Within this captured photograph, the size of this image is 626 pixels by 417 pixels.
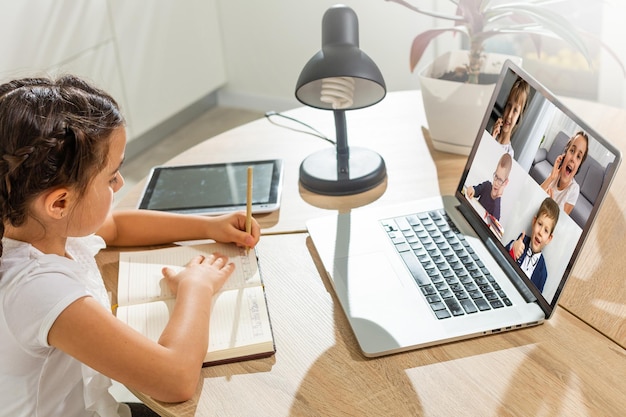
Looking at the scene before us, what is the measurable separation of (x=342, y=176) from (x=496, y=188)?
1.03 ft

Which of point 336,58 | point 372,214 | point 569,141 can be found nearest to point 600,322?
point 569,141

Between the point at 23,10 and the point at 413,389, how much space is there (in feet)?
6.68

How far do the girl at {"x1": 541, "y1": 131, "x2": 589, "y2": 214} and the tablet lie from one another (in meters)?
0.51

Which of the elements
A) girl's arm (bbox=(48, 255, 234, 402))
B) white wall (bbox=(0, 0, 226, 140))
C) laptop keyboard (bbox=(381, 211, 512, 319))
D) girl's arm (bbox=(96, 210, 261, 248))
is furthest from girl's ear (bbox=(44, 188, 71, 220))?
white wall (bbox=(0, 0, 226, 140))

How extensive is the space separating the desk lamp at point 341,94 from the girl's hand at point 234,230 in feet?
0.62

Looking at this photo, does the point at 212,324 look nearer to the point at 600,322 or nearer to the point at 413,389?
the point at 413,389

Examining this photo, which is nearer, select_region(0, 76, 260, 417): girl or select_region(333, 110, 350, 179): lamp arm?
select_region(0, 76, 260, 417): girl

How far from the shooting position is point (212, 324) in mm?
987

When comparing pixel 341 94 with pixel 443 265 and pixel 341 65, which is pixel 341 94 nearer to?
pixel 341 65

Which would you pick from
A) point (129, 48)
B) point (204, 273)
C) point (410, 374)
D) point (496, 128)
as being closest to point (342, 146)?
point (496, 128)

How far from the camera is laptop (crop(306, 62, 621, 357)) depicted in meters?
0.92

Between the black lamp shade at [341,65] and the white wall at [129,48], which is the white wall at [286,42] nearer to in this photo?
the white wall at [129,48]

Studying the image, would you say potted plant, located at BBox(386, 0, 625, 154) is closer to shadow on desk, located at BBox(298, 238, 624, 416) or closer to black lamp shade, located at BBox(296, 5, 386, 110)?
black lamp shade, located at BBox(296, 5, 386, 110)

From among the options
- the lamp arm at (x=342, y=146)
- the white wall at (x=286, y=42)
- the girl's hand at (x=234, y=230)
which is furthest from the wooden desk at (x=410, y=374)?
the white wall at (x=286, y=42)
